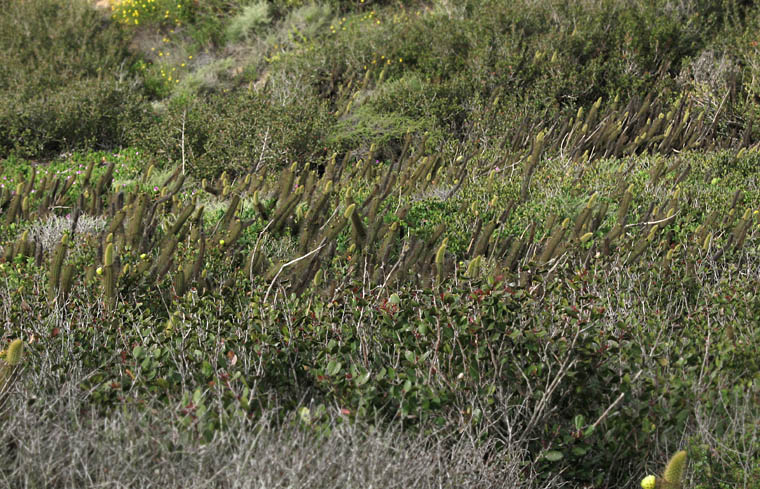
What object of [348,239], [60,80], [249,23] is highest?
[348,239]

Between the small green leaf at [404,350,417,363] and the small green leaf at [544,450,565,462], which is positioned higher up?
the small green leaf at [404,350,417,363]

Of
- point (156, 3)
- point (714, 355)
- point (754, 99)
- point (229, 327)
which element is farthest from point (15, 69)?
point (714, 355)

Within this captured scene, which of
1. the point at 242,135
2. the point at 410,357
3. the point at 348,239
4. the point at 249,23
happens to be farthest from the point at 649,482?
the point at 249,23

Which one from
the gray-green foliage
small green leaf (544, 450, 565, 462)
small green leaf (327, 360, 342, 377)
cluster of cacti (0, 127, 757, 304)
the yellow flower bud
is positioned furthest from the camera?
the gray-green foliage

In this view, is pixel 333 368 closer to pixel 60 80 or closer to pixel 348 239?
pixel 348 239

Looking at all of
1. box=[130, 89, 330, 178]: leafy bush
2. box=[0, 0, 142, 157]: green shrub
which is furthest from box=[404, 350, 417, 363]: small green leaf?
box=[0, 0, 142, 157]: green shrub

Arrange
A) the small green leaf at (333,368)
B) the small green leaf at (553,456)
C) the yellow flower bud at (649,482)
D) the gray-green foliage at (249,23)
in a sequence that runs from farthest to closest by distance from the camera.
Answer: the gray-green foliage at (249,23) < the small green leaf at (333,368) < the small green leaf at (553,456) < the yellow flower bud at (649,482)

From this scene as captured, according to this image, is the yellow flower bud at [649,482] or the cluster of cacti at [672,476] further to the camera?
the yellow flower bud at [649,482]

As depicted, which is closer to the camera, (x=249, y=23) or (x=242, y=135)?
(x=242, y=135)

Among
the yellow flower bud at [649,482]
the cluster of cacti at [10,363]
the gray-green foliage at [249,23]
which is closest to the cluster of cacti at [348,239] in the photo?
the cluster of cacti at [10,363]

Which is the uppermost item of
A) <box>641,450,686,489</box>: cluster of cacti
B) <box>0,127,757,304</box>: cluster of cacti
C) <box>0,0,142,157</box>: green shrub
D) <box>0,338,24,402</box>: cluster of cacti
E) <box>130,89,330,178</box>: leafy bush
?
<box>641,450,686,489</box>: cluster of cacti

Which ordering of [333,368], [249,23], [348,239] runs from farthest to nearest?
[249,23], [348,239], [333,368]

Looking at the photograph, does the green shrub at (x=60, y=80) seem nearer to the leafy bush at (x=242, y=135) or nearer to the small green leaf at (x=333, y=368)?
the leafy bush at (x=242, y=135)

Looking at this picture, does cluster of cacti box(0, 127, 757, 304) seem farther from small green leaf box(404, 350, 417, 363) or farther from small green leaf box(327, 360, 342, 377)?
small green leaf box(327, 360, 342, 377)
